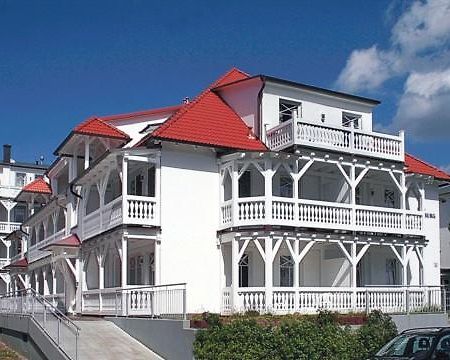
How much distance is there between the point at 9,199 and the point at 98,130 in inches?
1355

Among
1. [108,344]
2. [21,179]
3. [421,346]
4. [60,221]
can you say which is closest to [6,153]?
[21,179]

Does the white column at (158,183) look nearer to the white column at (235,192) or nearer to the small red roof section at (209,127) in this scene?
the small red roof section at (209,127)

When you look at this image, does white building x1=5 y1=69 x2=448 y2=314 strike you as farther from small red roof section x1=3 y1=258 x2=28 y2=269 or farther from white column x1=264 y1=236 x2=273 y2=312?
small red roof section x1=3 y1=258 x2=28 y2=269

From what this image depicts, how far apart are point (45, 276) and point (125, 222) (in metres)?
18.0

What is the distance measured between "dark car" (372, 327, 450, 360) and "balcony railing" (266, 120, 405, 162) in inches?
482

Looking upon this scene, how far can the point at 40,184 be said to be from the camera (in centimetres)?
4684

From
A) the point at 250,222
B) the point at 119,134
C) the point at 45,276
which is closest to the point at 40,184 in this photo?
the point at 45,276

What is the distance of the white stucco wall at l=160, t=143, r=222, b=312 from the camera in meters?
27.2

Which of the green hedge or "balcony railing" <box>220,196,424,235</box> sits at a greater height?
"balcony railing" <box>220,196,424,235</box>

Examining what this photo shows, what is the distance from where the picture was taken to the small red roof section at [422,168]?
3438cm

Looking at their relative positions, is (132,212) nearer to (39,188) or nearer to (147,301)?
(147,301)

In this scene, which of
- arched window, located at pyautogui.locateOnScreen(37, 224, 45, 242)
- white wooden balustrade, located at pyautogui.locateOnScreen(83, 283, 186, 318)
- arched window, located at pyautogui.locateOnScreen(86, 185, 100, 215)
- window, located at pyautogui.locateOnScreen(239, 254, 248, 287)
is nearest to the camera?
white wooden balustrade, located at pyautogui.locateOnScreen(83, 283, 186, 318)

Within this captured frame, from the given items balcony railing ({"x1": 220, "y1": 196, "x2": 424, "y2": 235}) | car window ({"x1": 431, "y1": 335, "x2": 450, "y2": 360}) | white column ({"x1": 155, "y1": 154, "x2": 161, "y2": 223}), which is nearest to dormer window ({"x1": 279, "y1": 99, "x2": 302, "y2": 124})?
balcony railing ({"x1": 220, "y1": 196, "x2": 424, "y2": 235})

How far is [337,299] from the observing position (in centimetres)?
2712
